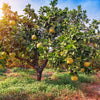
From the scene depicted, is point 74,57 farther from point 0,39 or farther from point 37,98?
point 0,39

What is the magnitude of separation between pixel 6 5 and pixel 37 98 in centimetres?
393

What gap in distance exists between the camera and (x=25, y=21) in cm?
548

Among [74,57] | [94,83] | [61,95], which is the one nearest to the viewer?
[74,57]

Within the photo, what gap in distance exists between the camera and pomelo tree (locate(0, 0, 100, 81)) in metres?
3.56

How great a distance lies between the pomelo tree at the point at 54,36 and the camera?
11.7ft

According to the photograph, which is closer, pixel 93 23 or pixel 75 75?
pixel 75 75

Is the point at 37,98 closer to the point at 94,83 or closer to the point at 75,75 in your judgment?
the point at 75,75

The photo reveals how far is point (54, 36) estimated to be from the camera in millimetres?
5367

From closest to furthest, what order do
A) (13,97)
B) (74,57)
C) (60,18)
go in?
(74,57) < (13,97) < (60,18)

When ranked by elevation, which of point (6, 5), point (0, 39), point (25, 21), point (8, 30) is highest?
point (6, 5)

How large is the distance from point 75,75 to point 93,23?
2413 mm

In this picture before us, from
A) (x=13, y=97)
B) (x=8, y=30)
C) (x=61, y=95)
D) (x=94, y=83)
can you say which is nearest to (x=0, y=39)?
(x=8, y=30)

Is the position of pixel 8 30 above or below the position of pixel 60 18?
below

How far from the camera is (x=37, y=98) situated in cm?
436
